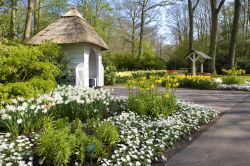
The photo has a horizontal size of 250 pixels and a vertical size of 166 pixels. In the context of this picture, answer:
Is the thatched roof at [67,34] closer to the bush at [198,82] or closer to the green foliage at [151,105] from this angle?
the bush at [198,82]

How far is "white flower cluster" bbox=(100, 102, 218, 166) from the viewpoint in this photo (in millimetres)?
4027

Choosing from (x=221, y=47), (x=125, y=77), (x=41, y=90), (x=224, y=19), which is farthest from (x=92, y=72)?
(x=224, y=19)

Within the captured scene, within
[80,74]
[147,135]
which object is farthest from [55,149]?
[80,74]

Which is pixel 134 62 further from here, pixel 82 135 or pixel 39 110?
pixel 82 135

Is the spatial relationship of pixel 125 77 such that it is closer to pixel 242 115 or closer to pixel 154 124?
pixel 242 115

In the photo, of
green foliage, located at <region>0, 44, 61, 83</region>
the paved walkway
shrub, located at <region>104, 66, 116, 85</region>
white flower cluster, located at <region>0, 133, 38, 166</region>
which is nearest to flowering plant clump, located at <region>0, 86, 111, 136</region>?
white flower cluster, located at <region>0, 133, 38, 166</region>

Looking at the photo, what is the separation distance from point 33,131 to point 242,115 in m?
5.98

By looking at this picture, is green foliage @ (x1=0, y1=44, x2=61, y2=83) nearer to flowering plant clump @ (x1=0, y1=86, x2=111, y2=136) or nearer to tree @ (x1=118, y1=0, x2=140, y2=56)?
flowering plant clump @ (x1=0, y1=86, x2=111, y2=136)

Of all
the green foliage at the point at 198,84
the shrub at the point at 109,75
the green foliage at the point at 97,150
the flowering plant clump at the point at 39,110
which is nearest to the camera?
the green foliage at the point at 97,150

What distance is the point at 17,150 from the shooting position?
3.82 metres

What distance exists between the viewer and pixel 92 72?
19.5 m

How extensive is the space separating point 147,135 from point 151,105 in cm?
167

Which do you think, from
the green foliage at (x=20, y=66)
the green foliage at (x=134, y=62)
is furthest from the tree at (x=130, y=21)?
the green foliage at (x=20, y=66)

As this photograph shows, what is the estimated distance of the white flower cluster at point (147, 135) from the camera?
13.2ft
